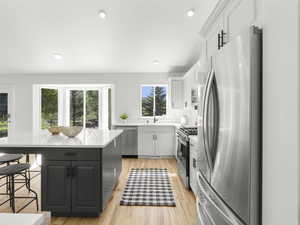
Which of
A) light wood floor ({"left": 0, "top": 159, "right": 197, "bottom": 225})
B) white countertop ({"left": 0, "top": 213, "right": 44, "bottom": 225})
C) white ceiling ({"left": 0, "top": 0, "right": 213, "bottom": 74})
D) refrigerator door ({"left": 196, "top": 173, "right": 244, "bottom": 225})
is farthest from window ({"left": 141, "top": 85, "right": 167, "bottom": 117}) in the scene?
white countertop ({"left": 0, "top": 213, "right": 44, "bottom": 225})

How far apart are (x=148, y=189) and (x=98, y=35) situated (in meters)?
3.22

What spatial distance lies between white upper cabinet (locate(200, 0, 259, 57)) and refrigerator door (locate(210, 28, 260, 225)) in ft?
0.56

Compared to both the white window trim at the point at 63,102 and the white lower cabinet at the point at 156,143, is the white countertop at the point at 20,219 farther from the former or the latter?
the white window trim at the point at 63,102

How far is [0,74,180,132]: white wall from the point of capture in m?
6.13

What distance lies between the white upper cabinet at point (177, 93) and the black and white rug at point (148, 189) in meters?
2.14

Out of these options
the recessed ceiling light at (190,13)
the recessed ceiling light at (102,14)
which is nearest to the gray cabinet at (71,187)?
the recessed ceiling light at (102,14)

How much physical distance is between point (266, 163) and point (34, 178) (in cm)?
412

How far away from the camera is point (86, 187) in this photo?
2.36 m

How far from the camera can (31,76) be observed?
6.21m

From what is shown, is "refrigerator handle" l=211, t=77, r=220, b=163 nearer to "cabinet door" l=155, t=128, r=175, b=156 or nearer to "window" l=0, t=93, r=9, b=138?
"cabinet door" l=155, t=128, r=175, b=156

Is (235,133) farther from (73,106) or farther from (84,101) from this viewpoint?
(73,106)

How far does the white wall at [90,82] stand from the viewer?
613 centimetres

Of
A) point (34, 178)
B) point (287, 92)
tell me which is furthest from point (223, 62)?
point (34, 178)

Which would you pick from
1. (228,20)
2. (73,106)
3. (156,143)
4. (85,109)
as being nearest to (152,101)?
(156,143)
